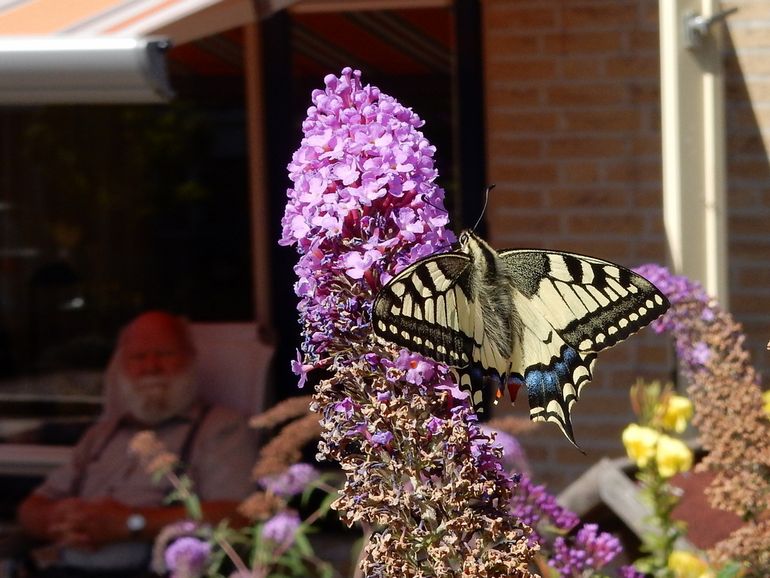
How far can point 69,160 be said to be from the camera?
6672 millimetres

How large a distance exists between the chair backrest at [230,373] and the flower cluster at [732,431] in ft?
10.5

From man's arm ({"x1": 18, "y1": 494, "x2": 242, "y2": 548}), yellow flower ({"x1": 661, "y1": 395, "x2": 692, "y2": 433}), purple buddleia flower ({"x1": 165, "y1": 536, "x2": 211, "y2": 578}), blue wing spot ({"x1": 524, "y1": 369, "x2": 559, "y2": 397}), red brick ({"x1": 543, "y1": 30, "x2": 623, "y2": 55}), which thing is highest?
red brick ({"x1": 543, "y1": 30, "x2": 623, "y2": 55})

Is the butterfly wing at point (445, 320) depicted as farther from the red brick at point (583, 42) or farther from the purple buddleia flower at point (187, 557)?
the red brick at point (583, 42)

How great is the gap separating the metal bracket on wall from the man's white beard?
85.8 inches

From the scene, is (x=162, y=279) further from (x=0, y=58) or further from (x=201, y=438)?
(x=0, y=58)

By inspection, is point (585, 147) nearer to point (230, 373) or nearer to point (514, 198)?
point (514, 198)

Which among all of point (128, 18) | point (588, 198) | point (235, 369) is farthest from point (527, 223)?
point (128, 18)

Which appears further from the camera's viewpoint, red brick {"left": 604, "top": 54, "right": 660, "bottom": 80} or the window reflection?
the window reflection

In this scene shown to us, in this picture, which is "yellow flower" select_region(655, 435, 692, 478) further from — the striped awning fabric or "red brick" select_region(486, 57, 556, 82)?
"red brick" select_region(486, 57, 556, 82)

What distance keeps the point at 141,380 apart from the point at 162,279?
151 cm

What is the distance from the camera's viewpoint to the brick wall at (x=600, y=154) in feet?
15.7

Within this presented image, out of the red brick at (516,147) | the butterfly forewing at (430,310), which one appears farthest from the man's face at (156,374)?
the butterfly forewing at (430,310)

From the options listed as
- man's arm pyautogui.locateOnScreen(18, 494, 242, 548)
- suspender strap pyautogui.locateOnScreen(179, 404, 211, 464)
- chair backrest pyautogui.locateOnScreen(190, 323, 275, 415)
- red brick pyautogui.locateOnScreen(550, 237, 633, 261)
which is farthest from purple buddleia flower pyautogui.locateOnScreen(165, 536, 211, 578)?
red brick pyautogui.locateOnScreen(550, 237, 633, 261)

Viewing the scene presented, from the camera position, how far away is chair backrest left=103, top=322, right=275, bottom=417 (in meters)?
5.47
